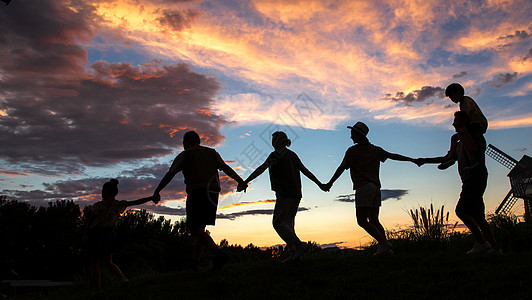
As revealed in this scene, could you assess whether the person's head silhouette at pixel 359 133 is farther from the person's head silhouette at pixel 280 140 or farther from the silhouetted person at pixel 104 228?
the silhouetted person at pixel 104 228

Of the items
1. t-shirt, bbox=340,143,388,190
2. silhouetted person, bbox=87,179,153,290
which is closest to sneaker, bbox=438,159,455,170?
t-shirt, bbox=340,143,388,190

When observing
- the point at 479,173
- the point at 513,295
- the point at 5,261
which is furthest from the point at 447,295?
the point at 5,261

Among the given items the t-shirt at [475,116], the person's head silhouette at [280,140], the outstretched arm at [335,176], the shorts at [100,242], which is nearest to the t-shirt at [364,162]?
the outstretched arm at [335,176]

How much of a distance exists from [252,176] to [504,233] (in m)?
6.26

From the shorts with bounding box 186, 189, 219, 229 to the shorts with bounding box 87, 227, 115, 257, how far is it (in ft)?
5.41

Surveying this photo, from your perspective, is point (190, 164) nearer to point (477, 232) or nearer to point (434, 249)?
point (477, 232)

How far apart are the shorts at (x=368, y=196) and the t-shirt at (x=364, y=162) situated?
0.09m

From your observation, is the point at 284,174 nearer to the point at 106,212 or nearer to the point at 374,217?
the point at 374,217

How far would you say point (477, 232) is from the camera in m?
6.80

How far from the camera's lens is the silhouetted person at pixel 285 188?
24.1 ft

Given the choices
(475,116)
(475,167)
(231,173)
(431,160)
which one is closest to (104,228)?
(231,173)

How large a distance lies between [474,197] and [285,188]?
3231 millimetres

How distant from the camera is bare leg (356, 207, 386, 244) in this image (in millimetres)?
7262

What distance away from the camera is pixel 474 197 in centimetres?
662
